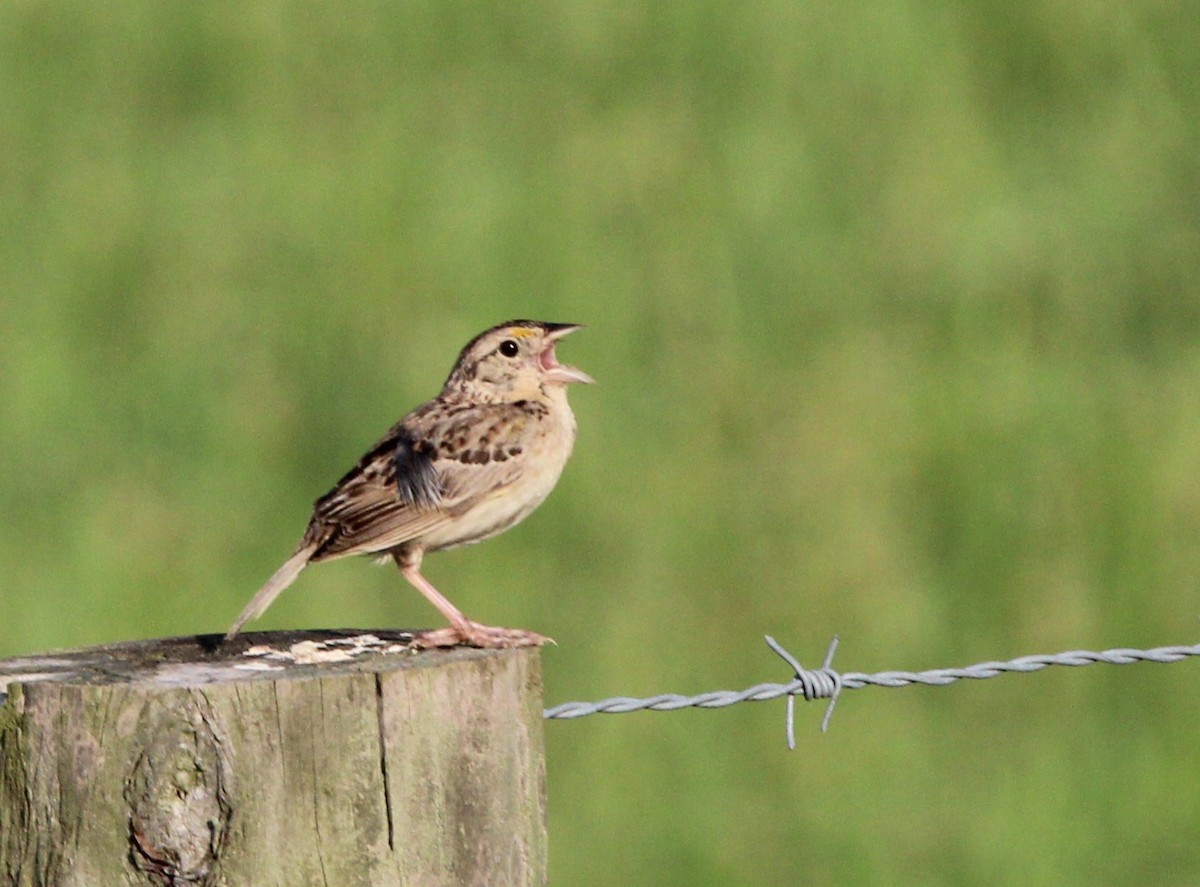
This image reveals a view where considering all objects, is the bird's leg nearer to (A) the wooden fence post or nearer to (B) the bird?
(B) the bird

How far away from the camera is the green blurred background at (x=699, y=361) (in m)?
8.48

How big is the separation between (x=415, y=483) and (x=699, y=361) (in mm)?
4184

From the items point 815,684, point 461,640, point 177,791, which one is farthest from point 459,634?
point 177,791

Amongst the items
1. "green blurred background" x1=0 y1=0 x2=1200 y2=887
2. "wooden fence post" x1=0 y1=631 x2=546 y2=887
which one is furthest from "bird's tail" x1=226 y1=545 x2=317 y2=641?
"green blurred background" x1=0 y1=0 x2=1200 y2=887

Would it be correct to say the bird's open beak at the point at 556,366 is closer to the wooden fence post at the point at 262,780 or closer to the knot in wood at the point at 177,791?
the wooden fence post at the point at 262,780

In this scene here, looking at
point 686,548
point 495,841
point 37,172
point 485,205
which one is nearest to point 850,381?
point 686,548

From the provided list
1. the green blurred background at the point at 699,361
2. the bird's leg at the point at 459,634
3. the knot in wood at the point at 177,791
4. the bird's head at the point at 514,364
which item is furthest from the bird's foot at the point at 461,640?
the green blurred background at the point at 699,361

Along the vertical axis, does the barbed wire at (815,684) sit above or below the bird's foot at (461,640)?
below

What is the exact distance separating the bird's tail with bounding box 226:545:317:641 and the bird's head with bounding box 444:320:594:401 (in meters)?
1.01

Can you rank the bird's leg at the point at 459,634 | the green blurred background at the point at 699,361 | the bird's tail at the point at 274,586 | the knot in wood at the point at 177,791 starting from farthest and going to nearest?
the green blurred background at the point at 699,361
the bird's tail at the point at 274,586
the bird's leg at the point at 459,634
the knot in wood at the point at 177,791

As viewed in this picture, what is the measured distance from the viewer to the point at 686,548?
9266 mm

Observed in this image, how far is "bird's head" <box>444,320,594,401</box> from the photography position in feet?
22.0

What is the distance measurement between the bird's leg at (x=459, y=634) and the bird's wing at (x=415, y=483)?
22 centimetres

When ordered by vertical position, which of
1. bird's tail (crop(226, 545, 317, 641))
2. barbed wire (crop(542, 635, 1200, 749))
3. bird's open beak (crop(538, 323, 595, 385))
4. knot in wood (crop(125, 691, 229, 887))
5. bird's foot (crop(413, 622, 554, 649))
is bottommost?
knot in wood (crop(125, 691, 229, 887))
